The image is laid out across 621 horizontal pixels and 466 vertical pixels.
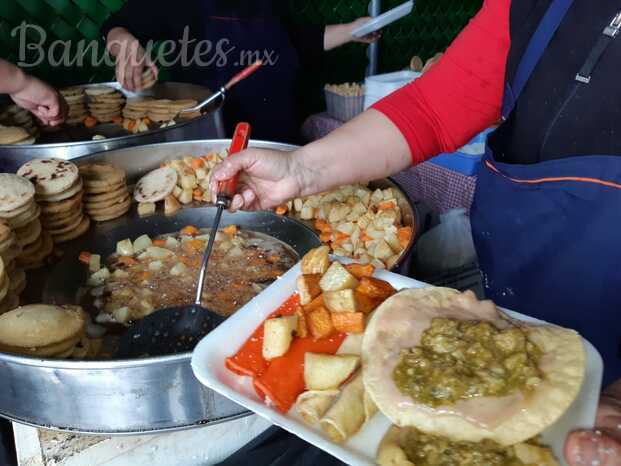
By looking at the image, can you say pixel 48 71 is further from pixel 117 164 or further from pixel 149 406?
pixel 149 406

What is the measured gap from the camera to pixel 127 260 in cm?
157

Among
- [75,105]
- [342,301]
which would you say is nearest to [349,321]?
[342,301]

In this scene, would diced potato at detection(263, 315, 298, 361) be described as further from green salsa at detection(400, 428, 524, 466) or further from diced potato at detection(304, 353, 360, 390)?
green salsa at detection(400, 428, 524, 466)

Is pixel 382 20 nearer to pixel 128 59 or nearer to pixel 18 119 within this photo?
pixel 128 59

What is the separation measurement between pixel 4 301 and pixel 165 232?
1.93 ft

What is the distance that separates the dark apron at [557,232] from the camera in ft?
3.22

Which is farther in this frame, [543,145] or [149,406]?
[543,145]

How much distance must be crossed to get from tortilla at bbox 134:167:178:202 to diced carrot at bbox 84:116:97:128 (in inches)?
25.3

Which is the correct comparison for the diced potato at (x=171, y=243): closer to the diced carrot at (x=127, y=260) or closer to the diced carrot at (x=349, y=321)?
the diced carrot at (x=127, y=260)

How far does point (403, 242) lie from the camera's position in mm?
1483

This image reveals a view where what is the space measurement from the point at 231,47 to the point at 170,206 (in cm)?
99

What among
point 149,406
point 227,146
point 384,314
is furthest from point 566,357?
point 227,146

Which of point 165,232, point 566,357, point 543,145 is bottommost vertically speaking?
point 165,232

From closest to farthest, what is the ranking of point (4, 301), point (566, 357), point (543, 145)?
point (566, 357), point (543, 145), point (4, 301)
